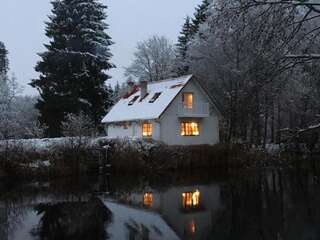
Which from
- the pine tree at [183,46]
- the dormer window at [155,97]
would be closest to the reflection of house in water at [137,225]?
the dormer window at [155,97]

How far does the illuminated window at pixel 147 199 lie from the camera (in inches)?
626

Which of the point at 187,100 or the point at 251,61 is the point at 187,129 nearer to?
the point at 187,100

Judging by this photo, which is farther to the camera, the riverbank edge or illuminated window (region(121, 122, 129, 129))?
illuminated window (region(121, 122, 129, 129))

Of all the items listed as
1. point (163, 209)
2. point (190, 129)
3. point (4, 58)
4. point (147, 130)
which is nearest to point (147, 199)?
point (163, 209)

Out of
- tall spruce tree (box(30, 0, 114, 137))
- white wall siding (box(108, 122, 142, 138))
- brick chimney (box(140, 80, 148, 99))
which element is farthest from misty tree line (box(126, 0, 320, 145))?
tall spruce tree (box(30, 0, 114, 137))

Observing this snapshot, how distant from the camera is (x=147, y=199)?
17.2 meters

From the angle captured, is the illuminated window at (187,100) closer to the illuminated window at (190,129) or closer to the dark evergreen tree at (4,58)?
the illuminated window at (190,129)

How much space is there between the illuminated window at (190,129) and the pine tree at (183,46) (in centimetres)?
1212

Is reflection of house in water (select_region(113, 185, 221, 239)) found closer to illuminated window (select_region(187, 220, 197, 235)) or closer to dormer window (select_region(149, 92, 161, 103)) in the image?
illuminated window (select_region(187, 220, 197, 235))

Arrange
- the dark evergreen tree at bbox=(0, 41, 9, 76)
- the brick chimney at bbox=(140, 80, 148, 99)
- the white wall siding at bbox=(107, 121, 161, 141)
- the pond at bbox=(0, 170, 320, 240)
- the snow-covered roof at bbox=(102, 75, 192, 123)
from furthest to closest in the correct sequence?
1. the dark evergreen tree at bbox=(0, 41, 9, 76)
2. the brick chimney at bbox=(140, 80, 148, 99)
3. the snow-covered roof at bbox=(102, 75, 192, 123)
4. the white wall siding at bbox=(107, 121, 161, 141)
5. the pond at bbox=(0, 170, 320, 240)

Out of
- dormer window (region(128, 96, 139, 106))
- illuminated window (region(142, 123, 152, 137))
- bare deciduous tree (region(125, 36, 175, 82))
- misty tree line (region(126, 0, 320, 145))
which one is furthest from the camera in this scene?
Result: bare deciduous tree (region(125, 36, 175, 82))

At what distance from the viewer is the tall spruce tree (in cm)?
4125

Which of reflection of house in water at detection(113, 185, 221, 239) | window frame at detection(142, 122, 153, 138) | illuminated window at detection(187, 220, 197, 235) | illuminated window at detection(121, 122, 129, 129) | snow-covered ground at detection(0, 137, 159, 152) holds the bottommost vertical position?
illuminated window at detection(187, 220, 197, 235)

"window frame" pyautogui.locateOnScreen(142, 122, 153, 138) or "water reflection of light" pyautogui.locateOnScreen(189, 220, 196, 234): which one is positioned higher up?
"window frame" pyautogui.locateOnScreen(142, 122, 153, 138)
